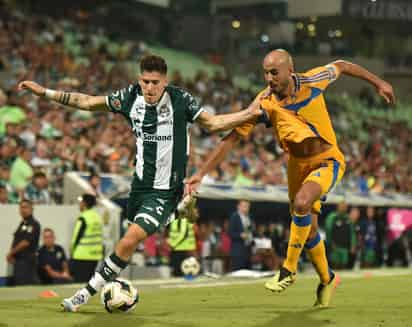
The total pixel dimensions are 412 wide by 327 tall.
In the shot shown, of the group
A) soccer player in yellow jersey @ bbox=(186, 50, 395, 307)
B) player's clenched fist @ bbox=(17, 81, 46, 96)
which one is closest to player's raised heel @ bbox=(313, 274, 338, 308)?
soccer player in yellow jersey @ bbox=(186, 50, 395, 307)

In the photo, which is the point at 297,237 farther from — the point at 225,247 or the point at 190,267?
the point at 225,247

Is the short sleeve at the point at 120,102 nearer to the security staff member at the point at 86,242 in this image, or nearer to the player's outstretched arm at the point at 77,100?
the player's outstretched arm at the point at 77,100

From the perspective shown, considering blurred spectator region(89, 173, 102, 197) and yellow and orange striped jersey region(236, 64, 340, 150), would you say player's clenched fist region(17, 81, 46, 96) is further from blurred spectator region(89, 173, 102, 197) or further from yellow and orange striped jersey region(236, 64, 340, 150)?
blurred spectator region(89, 173, 102, 197)

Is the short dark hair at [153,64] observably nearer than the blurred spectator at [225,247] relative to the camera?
Yes

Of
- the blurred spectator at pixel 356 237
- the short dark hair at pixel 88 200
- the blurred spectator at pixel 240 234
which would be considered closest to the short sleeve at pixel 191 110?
the short dark hair at pixel 88 200

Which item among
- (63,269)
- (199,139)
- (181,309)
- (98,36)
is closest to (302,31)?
(98,36)

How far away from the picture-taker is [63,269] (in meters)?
17.5

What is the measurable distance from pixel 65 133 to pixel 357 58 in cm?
2658

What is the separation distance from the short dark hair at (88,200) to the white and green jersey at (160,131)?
8024 mm

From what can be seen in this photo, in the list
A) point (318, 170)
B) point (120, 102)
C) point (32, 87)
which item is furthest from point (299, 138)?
point (32, 87)

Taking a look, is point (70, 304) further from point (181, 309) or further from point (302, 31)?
point (302, 31)

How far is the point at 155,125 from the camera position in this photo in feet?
30.4

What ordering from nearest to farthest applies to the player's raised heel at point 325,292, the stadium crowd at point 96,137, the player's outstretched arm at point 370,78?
the player's outstretched arm at point 370,78, the player's raised heel at point 325,292, the stadium crowd at point 96,137

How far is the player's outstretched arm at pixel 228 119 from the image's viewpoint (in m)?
9.08
